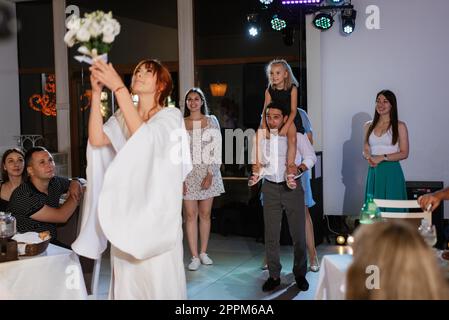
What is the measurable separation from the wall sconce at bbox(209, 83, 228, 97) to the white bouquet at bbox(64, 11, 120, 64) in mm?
4992

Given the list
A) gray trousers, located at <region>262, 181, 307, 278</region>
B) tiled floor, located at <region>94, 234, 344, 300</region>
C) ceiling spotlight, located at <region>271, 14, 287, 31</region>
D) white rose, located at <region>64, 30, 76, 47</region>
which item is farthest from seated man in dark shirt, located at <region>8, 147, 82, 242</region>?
ceiling spotlight, located at <region>271, 14, 287, 31</region>

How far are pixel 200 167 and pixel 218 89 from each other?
215 centimetres

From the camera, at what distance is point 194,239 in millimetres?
5379

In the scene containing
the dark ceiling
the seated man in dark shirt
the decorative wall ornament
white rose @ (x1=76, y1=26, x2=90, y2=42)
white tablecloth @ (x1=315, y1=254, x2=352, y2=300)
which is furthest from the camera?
the decorative wall ornament

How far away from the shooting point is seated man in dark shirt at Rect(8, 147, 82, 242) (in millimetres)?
3336

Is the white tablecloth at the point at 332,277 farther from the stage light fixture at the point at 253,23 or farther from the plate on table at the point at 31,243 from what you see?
the stage light fixture at the point at 253,23

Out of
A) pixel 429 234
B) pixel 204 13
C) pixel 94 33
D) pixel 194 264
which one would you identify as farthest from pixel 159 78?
pixel 204 13

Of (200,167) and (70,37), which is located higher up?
(70,37)

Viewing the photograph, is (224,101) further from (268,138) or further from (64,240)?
(64,240)

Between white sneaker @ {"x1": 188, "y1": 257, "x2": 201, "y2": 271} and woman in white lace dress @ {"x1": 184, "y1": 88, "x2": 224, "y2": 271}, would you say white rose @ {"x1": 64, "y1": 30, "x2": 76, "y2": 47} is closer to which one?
woman in white lace dress @ {"x1": 184, "y1": 88, "x2": 224, "y2": 271}

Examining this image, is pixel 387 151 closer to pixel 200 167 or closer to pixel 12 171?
pixel 200 167

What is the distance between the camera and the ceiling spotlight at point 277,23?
6.38 metres

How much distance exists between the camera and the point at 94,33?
2.30 meters
